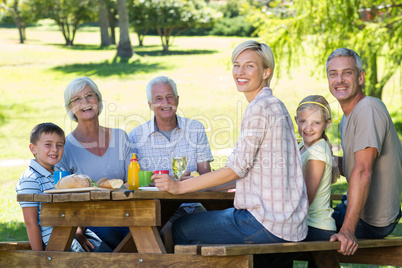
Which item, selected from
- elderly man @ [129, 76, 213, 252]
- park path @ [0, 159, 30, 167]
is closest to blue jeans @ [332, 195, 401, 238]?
elderly man @ [129, 76, 213, 252]

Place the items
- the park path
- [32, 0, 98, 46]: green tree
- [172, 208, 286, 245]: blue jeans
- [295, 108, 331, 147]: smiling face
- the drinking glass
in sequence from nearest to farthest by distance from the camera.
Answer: [172, 208, 286, 245]: blue jeans < [295, 108, 331, 147]: smiling face < the drinking glass < the park path < [32, 0, 98, 46]: green tree

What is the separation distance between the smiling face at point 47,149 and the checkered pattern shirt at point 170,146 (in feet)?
2.95

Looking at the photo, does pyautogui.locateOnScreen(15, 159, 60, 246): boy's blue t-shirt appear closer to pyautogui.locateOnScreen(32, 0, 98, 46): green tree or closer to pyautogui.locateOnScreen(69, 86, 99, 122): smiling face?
pyautogui.locateOnScreen(69, 86, 99, 122): smiling face

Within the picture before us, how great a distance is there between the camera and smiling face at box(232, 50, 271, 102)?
3.31m

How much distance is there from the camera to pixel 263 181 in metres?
3.09

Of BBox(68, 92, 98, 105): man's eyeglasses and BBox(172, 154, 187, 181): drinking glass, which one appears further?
BBox(68, 92, 98, 105): man's eyeglasses

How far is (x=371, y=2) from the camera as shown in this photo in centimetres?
1014

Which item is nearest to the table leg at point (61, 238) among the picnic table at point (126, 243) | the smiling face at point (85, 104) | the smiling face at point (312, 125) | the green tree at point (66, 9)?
the picnic table at point (126, 243)

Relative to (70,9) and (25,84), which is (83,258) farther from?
(70,9)

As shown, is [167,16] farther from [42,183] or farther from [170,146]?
[42,183]

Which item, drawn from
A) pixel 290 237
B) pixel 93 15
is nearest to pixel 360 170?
pixel 290 237

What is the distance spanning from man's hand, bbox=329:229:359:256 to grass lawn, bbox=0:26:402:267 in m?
5.85

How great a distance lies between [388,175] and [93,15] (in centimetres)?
2797

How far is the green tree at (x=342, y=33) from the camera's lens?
29.8ft
